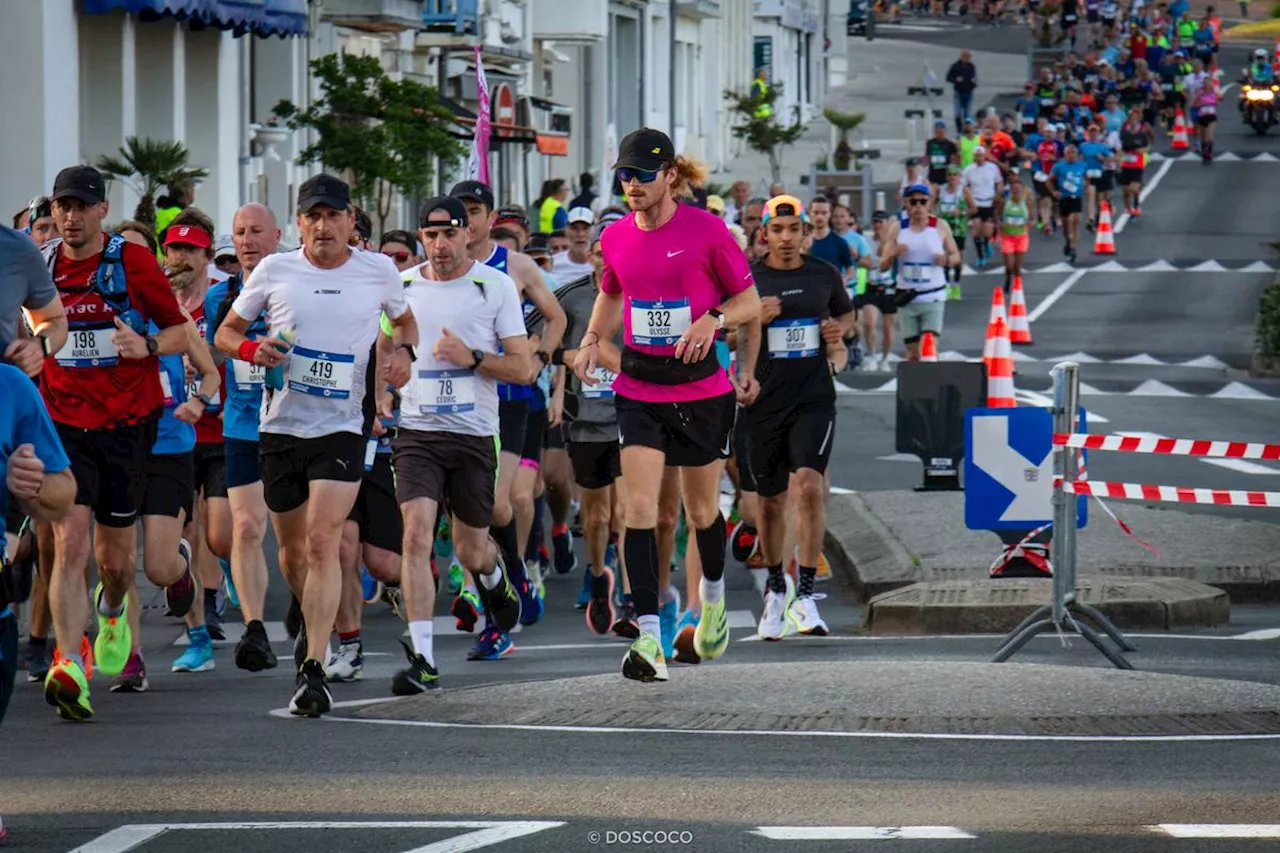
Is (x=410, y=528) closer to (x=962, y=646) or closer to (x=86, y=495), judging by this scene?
(x=86, y=495)

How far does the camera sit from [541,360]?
13.9 meters

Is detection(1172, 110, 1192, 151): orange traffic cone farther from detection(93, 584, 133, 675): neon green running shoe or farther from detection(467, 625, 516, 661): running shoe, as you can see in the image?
detection(93, 584, 133, 675): neon green running shoe

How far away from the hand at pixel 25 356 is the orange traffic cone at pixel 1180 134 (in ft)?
202

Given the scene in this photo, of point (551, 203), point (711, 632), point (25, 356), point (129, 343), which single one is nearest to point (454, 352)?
point (129, 343)

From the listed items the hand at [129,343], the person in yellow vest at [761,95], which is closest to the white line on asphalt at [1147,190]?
the person in yellow vest at [761,95]

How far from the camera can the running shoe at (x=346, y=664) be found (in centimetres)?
1194

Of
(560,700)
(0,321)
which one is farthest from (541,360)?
(0,321)

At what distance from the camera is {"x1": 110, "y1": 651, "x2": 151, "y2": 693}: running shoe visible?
1162 centimetres

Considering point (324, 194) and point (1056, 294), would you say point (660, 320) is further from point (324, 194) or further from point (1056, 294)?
point (1056, 294)

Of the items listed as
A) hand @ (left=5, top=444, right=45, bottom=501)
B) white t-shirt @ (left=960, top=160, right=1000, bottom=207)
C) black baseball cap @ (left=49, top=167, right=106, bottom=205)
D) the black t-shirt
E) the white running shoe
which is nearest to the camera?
hand @ (left=5, top=444, right=45, bottom=501)

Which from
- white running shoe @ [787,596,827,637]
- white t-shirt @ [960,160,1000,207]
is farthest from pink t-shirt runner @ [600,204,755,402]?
white t-shirt @ [960,160,1000,207]

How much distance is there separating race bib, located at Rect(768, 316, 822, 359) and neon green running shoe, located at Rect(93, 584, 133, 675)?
368cm

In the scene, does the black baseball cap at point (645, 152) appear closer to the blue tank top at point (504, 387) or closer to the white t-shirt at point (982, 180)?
the blue tank top at point (504, 387)

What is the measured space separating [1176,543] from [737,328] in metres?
5.43
